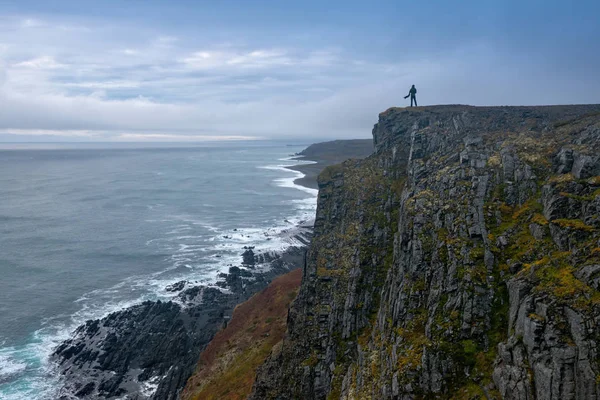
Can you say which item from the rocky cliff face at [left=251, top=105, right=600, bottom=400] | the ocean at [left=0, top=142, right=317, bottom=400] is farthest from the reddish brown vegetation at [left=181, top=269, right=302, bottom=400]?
the ocean at [left=0, top=142, right=317, bottom=400]

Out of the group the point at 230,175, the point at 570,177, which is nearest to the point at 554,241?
the point at 570,177

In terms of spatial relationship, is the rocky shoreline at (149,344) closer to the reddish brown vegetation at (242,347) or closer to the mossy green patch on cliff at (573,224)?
the reddish brown vegetation at (242,347)

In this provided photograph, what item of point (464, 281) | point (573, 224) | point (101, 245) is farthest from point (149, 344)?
point (573, 224)

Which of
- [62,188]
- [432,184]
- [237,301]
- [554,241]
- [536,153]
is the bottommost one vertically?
[237,301]

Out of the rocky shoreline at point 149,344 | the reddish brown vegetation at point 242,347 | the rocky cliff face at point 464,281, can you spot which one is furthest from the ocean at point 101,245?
the rocky cliff face at point 464,281

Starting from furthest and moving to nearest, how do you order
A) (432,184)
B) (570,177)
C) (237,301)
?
(237,301) < (432,184) < (570,177)

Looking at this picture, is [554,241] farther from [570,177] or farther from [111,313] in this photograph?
[111,313]

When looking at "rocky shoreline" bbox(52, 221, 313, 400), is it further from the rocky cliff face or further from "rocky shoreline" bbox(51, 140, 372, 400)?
the rocky cliff face
